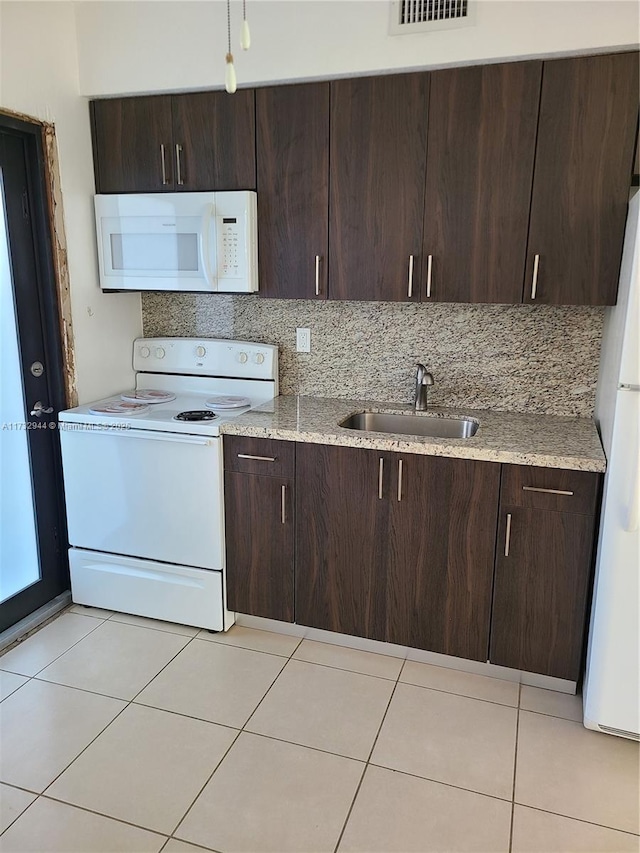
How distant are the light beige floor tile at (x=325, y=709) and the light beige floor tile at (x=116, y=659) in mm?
512

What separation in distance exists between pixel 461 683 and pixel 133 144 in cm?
268

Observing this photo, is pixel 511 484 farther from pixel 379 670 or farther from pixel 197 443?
pixel 197 443

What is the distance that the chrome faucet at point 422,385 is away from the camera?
9.02 feet

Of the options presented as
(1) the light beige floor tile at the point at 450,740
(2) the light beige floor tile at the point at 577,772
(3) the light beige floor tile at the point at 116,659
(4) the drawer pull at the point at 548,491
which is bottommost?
(2) the light beige floor tile at the point at 577,772

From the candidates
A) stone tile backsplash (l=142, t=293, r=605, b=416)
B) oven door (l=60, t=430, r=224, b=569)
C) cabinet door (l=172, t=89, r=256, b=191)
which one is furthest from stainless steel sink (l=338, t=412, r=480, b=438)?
cabinet door (l=172, t=89, r=256, b=191)

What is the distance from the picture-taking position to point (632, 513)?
189cm

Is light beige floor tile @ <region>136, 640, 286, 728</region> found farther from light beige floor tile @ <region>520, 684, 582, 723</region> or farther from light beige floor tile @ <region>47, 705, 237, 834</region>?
light beige floor tile @ <region>520, 684, 582, 723</region>

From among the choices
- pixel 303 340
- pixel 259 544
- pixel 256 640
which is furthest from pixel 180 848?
pixel 303 340

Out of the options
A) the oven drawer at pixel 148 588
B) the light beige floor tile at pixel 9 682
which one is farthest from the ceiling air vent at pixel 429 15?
the light beige floor tile at pixel 9 682

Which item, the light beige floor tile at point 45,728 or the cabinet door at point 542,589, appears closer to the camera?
the light beige floor tile at point 45,728

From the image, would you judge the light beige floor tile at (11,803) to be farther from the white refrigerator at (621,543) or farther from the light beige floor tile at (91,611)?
the white refrigerator at (621,543)

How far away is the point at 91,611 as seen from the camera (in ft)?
9.50

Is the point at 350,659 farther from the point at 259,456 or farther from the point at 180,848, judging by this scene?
the point at 180,848

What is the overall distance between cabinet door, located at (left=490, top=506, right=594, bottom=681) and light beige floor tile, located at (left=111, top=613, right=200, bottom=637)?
1303 millimetres
